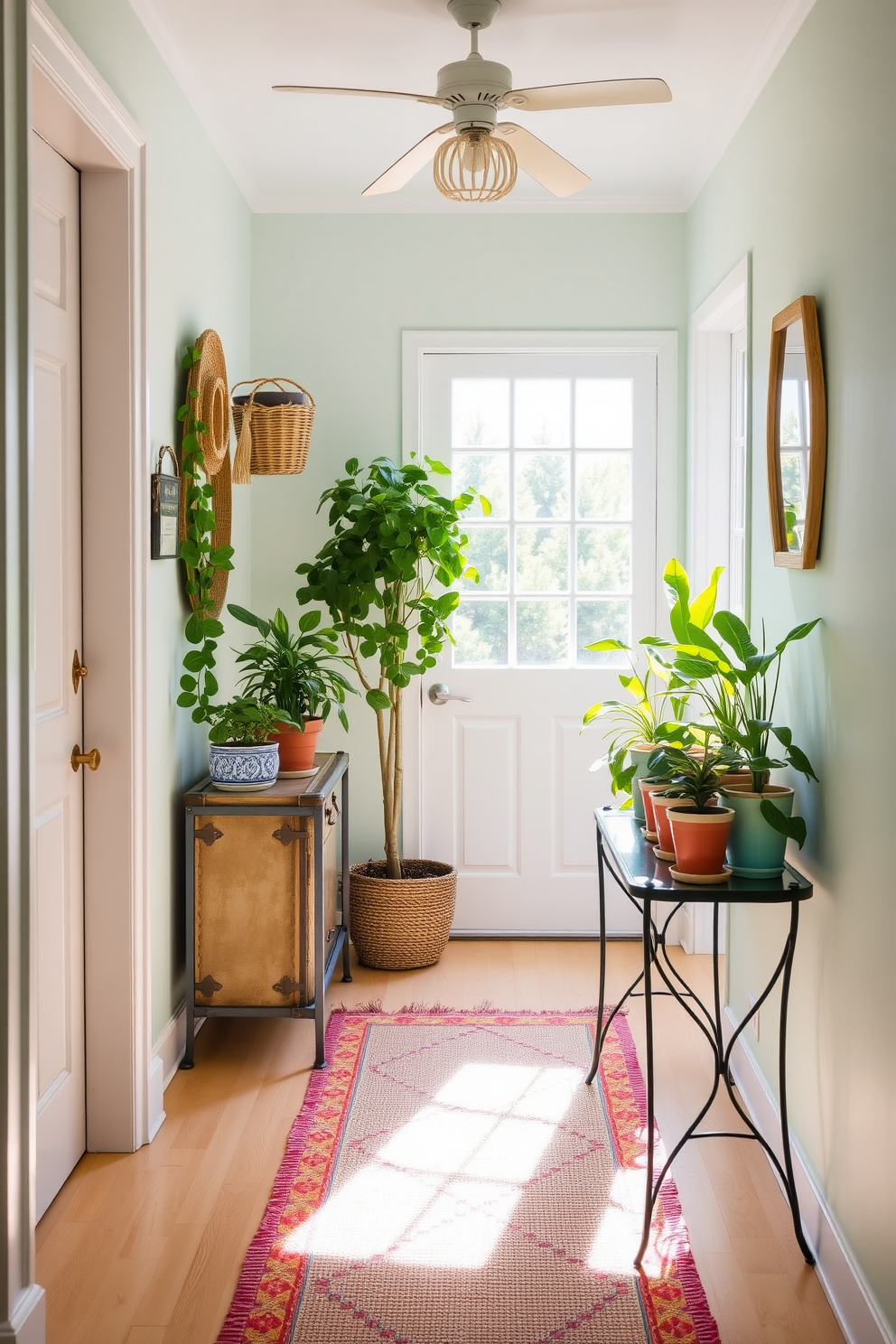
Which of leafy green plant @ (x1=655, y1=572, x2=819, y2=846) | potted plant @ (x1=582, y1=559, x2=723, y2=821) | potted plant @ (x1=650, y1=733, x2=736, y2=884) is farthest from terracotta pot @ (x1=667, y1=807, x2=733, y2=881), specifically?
potted plant @ (x1=582, y1=559, x2=723, y2=821)

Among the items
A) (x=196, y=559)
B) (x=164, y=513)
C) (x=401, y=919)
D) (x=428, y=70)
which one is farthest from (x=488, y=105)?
(x=401, y=919)

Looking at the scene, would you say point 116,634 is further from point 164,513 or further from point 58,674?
point 164,513

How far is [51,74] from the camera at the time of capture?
2.05m

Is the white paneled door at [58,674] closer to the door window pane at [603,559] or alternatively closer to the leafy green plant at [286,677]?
the leafy green plant at [286,677]

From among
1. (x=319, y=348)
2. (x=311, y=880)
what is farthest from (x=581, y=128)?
(x=311, y=880)

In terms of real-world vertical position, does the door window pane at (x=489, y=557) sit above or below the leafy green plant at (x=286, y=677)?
above

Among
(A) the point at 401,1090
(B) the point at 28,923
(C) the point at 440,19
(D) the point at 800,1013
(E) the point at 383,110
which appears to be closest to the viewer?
(B) the point at 28,923

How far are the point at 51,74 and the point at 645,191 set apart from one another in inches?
98.7

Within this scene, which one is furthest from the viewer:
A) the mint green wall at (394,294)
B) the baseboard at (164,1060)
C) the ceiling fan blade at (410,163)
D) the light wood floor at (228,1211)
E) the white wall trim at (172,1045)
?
the mint green wall at (394,294)

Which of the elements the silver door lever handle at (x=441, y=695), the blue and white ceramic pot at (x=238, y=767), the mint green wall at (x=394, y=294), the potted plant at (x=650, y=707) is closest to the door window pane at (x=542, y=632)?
the silver door lever handle at (x=441, y=695)

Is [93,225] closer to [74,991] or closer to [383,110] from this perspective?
[383,110]

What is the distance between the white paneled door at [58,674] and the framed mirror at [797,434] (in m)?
1.55

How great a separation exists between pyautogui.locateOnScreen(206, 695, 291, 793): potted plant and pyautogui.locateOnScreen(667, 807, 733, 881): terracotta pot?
1.31 meters

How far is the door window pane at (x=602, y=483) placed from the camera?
13.9 feet
